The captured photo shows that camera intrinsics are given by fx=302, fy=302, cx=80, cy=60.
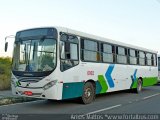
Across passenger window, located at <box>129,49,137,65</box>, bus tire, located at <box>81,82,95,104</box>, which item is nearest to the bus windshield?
bus tire, located at <box>81,82,95,104</box>

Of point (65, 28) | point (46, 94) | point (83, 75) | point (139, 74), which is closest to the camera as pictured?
point (46, 94)

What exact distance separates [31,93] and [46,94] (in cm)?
65

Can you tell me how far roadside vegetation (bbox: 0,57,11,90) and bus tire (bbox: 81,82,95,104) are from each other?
8.88 m

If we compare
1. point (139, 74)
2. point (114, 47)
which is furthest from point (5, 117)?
point (139, 74)

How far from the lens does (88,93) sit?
1336 centimetres

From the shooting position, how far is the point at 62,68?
11.6 metres

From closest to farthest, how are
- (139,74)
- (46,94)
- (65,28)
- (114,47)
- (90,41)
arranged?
(46,94)
(65,28)
(90,41)
(114,47)
(139,74)

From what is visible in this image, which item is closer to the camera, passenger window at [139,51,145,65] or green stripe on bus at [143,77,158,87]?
passenger window at [139,51,145,65]

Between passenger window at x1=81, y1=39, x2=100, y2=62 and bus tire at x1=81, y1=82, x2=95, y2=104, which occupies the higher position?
passenger window at x1=81, y1=39, x2=100, y2=62

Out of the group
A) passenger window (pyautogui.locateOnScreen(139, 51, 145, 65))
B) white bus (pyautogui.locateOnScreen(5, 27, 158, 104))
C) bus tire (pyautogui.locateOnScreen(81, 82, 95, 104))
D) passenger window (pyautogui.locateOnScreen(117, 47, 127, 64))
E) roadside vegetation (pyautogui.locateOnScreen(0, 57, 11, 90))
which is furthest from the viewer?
roadside vegetation (pyautogui.locateOnScreen(0, 57, 11, 90))

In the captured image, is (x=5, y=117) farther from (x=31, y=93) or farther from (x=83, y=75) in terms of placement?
(x=83, y=75)

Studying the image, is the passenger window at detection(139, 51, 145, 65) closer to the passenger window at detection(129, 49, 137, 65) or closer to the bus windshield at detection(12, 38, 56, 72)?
the passenger window at detection(129, 49, 137, 65)

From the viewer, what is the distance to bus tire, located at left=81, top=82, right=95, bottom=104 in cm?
1308

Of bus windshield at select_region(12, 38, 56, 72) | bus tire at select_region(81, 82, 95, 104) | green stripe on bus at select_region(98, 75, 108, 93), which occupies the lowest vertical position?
bus tire at select_region(81, 82, 95, 104)
